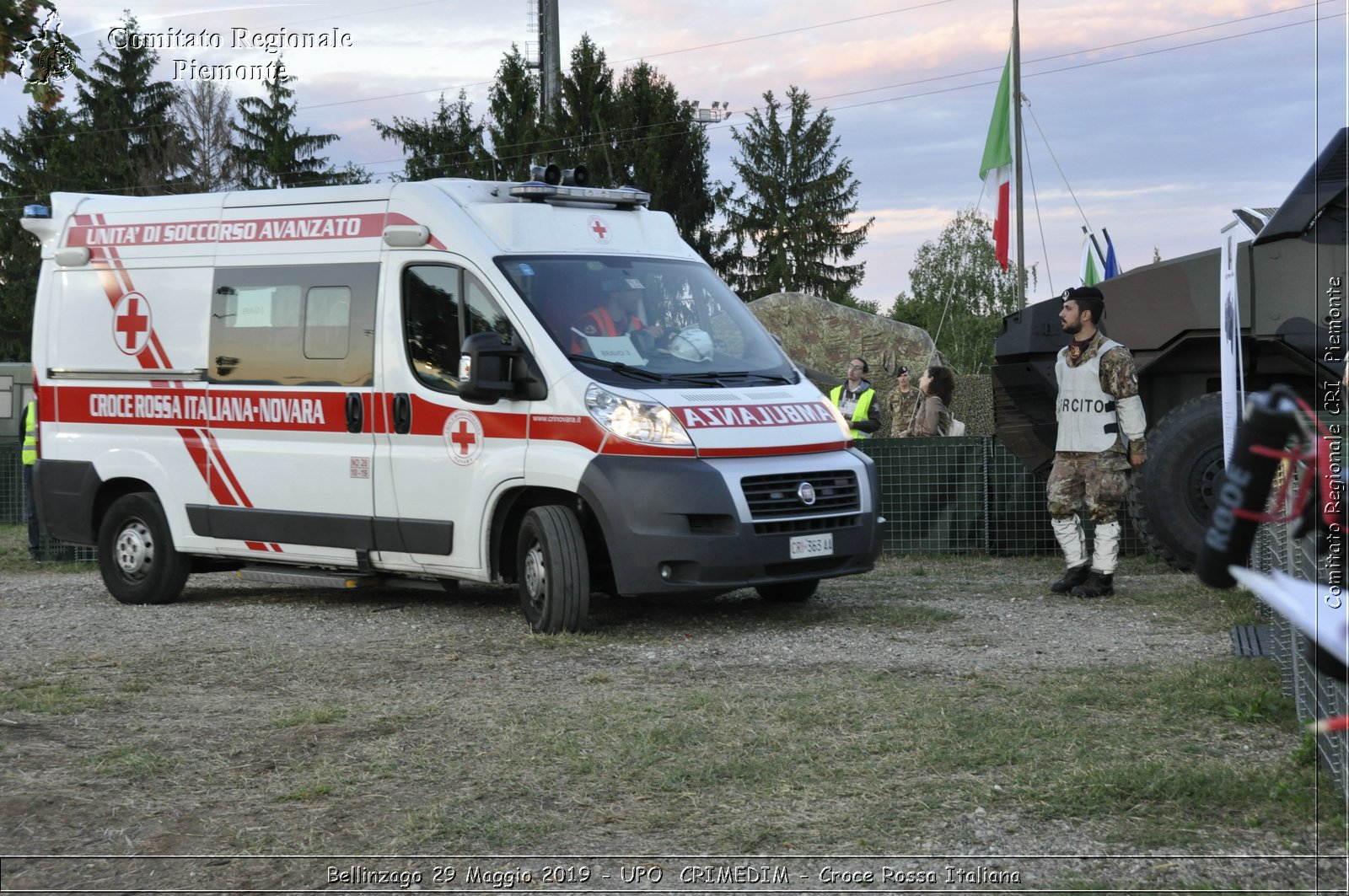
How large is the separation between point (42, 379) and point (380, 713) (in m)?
5.52

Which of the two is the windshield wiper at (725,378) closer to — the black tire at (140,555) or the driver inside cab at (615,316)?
the driver inside cab at (615,316)

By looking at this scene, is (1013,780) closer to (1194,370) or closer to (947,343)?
(1194,370)

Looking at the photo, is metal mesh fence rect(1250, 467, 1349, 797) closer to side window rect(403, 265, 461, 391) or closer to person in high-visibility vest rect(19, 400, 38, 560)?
side window rect(403, 265, 461, 391)

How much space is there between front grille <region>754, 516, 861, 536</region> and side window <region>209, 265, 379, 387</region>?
104 inches

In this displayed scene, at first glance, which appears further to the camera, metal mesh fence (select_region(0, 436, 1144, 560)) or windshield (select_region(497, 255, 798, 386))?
metal mesh fence (select_region(0, 436, 1144, 560))

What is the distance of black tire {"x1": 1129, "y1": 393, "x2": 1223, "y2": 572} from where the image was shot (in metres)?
9.88

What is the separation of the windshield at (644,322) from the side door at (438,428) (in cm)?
→ 31

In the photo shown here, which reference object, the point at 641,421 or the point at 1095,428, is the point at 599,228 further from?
the point at 1095,428

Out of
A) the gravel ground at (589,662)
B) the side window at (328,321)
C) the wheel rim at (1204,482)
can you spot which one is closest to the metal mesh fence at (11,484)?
the gravel ground at (589,662)

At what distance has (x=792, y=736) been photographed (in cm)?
546

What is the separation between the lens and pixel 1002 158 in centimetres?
2630

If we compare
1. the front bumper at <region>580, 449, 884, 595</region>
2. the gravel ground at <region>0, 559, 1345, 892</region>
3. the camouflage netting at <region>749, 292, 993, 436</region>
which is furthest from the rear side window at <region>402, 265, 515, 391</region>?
the camouflage netting at <region>749, 292, 993, 436</region>

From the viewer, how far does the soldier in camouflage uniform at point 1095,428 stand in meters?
8.99

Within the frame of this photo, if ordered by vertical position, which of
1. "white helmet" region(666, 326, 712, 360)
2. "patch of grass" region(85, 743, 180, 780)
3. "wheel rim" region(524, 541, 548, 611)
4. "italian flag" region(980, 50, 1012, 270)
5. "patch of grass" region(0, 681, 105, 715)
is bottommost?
"patch of grass" region(85, 743, 180, 780)
